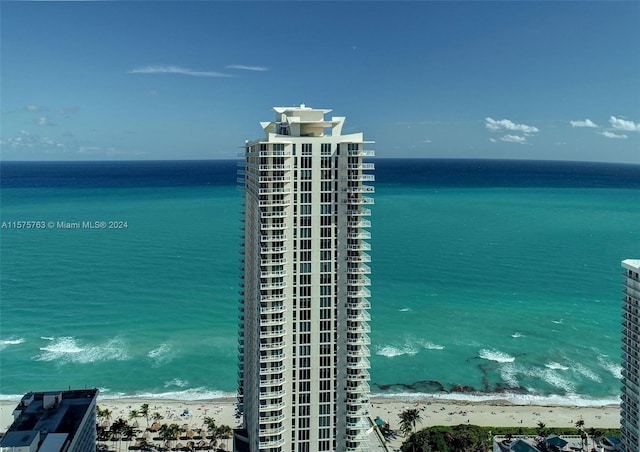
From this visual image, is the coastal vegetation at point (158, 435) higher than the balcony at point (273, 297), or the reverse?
the balcony at point (273, 297)

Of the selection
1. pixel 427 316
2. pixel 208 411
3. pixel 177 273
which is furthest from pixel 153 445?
pixel 177 273

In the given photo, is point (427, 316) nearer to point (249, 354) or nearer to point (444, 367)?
point (444, 367)

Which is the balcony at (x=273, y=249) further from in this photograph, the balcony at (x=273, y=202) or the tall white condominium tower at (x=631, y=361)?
the tall white condominium tower at (x=631, y=361)

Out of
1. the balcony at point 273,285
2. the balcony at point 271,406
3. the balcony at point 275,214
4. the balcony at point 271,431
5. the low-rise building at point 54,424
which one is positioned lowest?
the low-rise building at point 54,424

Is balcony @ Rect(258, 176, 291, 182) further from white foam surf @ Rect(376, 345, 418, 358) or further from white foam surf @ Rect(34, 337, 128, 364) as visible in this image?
white foam surf @ Rect(34, 337, 128, 364)

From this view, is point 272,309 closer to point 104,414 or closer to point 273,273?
point 273,273

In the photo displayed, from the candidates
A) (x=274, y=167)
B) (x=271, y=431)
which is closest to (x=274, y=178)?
(x=274, y=167)

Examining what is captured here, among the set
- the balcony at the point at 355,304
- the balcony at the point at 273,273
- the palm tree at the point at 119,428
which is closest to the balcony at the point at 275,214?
the balcony at the point at 273,273
